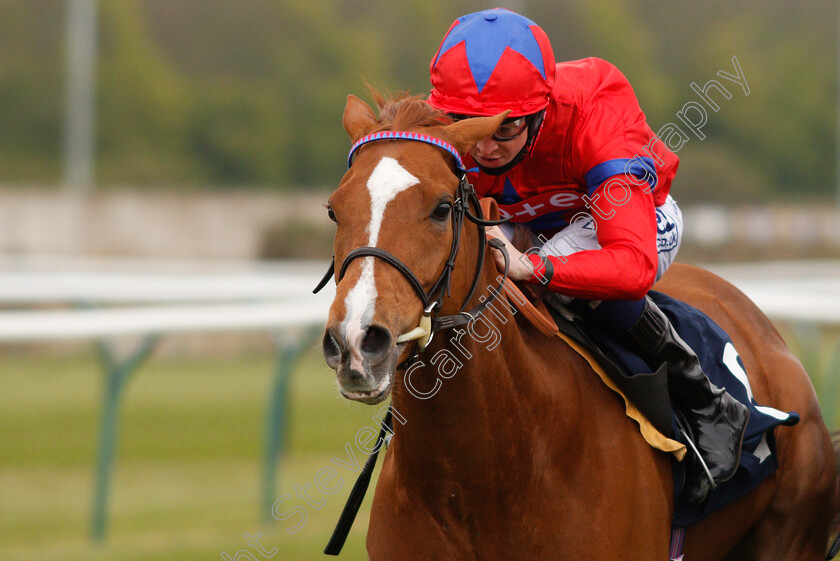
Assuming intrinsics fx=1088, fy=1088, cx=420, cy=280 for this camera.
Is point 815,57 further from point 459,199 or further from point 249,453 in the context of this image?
point 459,199

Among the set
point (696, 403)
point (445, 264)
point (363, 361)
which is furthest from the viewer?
→ point (696, 403)

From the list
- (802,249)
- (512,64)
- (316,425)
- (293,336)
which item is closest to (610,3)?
(802,249)

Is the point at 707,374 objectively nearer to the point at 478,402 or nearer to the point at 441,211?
the point at 478,402

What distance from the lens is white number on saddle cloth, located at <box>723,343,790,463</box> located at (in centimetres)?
328

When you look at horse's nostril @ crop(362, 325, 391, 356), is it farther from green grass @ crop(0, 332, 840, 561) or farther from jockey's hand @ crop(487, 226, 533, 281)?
green grass @ crop(0, 332, 840, 561)

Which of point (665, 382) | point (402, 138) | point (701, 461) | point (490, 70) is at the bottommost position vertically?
point (701, 461)

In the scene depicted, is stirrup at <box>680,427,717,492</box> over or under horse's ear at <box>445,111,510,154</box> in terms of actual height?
under

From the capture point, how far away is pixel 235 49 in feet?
62.0

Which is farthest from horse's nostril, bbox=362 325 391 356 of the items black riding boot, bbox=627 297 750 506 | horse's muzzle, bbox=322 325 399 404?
black riding boot, bbox=627 297 750 506

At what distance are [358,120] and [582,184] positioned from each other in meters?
0.75

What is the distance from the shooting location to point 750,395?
130 inches

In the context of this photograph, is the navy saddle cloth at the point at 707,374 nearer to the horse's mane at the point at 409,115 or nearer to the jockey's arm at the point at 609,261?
the jockey's arm at the point at 609,261

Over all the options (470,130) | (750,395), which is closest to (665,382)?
(750,395)

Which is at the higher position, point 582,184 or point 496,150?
point 496,150
